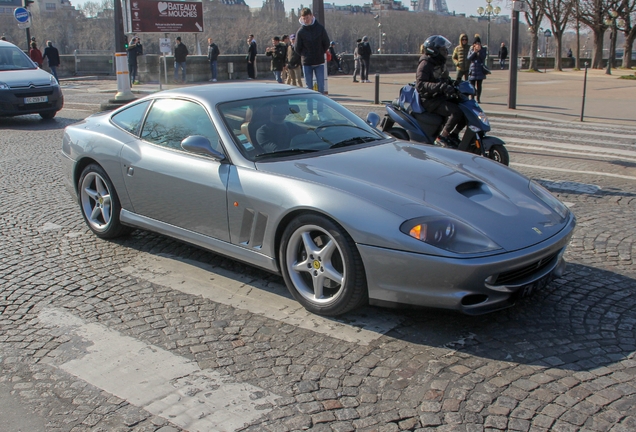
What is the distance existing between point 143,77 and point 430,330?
2800 cm

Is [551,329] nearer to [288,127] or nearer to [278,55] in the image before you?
[288,127]

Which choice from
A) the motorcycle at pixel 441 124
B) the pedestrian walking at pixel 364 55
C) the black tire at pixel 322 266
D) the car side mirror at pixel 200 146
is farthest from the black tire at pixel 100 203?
the pedestrian walking at pixel 364 55

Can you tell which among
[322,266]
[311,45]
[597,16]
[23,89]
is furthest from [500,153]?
[597,16]

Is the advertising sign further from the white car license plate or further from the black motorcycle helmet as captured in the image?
the black motorcycle helmet

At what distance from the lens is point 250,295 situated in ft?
14.9

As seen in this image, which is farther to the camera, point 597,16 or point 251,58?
point 597,16

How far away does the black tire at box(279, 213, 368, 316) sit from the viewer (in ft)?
12.7

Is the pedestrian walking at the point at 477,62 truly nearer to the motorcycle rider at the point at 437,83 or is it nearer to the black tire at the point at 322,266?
the motorcycle rider at the point at 437,83

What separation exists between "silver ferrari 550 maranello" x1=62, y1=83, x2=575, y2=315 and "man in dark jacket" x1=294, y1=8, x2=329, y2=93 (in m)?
7.48

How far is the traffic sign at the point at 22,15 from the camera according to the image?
87.4 feet

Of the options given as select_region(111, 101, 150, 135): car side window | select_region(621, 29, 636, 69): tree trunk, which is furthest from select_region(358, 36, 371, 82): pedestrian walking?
select_region(621, 29, 636, 69): tree trunk

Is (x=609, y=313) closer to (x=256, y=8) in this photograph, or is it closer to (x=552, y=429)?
(x=552, y=429)

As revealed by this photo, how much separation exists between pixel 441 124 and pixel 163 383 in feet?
18.6

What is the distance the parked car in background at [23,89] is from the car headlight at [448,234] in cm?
1261
